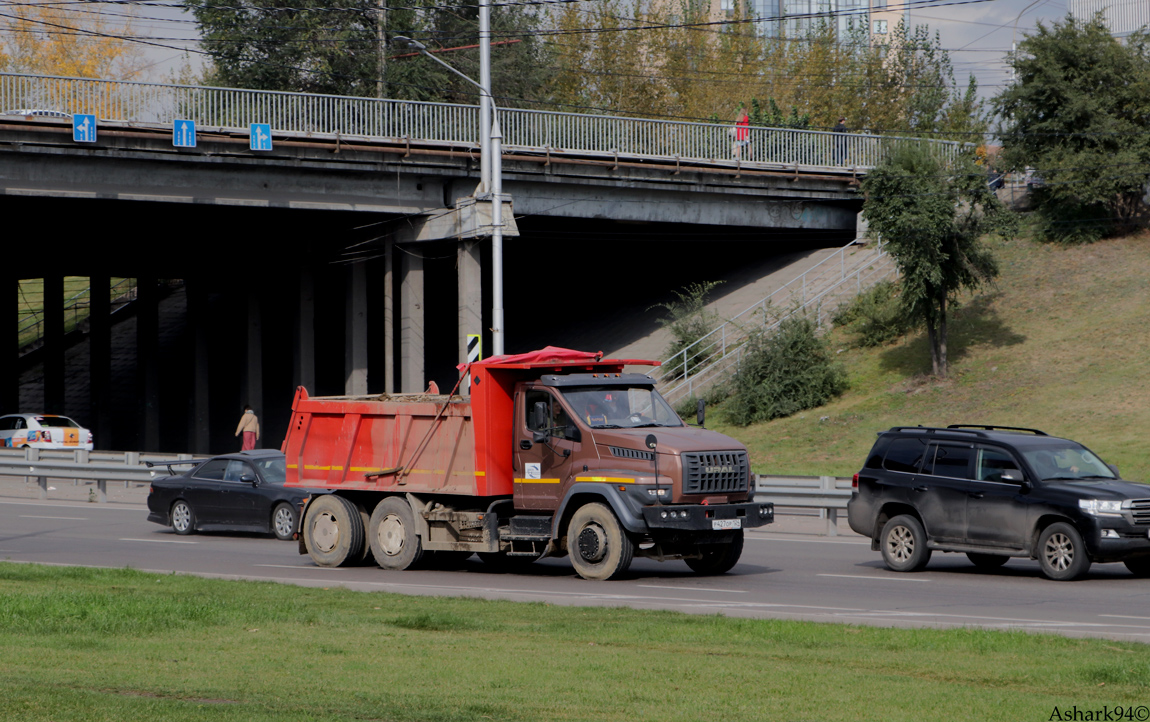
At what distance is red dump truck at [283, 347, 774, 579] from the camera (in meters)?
15.2

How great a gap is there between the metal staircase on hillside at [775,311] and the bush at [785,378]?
42.2 inches

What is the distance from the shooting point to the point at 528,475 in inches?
632

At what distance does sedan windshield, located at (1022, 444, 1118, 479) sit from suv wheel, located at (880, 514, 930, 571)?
1.63 m

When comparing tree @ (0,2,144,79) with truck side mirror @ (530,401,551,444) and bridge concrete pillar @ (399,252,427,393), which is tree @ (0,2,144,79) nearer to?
bridge concrete pillar @ (399,252,427,393)

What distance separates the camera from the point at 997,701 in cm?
764

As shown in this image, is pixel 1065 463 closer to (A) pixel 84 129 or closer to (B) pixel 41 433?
(A) pixel 84 129

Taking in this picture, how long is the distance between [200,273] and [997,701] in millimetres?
50876

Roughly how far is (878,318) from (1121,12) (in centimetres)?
4383

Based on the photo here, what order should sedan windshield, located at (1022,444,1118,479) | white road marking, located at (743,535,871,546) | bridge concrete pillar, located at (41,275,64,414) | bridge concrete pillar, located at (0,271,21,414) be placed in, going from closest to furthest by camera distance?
sedan windshield, located at (1022,444,1118,479) < white road marking, located at (743,535,871,546) < bridge concrete pillar, located at (41,275,64,414) < bridge concrete pillar, located at (0,271,21,414)

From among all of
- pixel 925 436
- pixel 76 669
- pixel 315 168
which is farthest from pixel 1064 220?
pixel 76 669

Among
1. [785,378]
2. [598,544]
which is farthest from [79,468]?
[785,378]

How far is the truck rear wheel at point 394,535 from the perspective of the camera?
54.7 feet

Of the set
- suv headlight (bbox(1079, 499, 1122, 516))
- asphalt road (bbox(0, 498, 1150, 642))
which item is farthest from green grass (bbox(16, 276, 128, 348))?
suv headlight (bbox(1079, 499, 1122, 516))

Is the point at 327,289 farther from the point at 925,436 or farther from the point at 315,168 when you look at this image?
the point at 925,436
